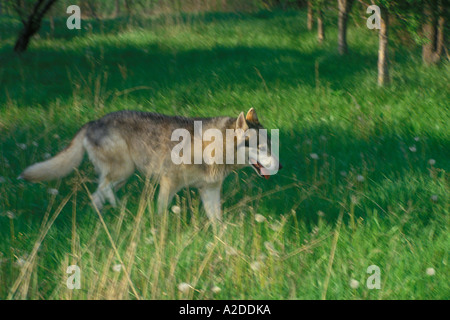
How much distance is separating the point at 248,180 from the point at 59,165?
1.82 metres

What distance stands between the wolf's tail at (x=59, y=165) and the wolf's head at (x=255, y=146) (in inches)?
60.8

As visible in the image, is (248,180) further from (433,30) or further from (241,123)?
(433,30)

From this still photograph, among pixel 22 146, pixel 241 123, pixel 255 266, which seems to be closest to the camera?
pixel 255 266

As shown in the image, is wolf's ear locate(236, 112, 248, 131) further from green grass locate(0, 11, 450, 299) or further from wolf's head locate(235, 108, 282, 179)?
green grass locate(0, 11, 450, 299)

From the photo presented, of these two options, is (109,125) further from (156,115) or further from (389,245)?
(389,245)

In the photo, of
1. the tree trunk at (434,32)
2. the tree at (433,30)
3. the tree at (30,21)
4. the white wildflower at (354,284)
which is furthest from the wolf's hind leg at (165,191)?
the tree at (30,21)

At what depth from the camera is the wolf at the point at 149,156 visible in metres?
5.19

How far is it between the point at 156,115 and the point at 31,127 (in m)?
2.73

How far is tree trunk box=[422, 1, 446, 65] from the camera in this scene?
9.49 metres

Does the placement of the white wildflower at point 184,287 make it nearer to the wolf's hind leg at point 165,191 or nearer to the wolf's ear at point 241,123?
the wolf's hind leg at point 165,191

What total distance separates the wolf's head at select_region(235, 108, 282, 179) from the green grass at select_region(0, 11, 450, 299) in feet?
0.81

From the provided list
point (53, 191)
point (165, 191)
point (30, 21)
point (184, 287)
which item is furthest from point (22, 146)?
point (30, 21)

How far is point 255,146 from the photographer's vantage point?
5160 mm
